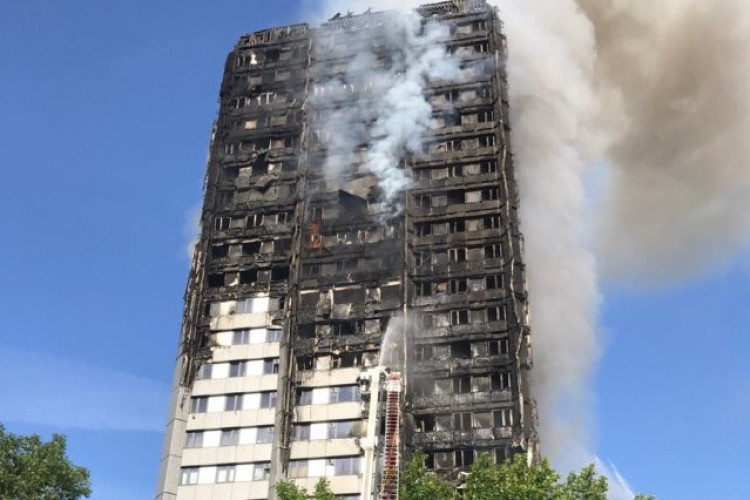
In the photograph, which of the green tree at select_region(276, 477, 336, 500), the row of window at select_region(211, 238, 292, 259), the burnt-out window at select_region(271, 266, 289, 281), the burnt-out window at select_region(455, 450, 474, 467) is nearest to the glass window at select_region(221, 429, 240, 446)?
the burnt-out window at select_region(271, 266, 289, 281)

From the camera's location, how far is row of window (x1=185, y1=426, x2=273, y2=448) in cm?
7094

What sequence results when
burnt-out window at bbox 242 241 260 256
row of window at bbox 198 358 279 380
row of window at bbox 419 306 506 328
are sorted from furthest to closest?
burnt-out window at bbox 242 241 260 256 → row of window at bbox 198 358 279 380 → row of window at bbox 419 306 506 328

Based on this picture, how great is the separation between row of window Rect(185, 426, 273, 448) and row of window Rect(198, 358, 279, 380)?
503 centimetres

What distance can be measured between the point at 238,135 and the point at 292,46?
1294 cm

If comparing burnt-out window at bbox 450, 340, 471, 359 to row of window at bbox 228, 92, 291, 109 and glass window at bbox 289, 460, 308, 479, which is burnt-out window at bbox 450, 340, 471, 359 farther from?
row of window at bbox 228, 92, 291, 109

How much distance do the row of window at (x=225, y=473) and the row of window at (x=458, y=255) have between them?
22747mm

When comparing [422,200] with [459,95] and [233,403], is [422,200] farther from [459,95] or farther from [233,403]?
[233,403]

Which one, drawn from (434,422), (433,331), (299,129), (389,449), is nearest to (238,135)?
(299,129)

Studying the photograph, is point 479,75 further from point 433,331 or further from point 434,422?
point 434,422

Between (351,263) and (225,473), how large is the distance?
2183 centimetres

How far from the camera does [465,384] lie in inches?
2694

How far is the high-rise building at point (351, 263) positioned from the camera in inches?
2699

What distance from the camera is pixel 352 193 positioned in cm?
8056

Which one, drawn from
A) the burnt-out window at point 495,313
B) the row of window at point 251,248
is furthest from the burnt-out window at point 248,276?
the burnt-out window at point 495,313
